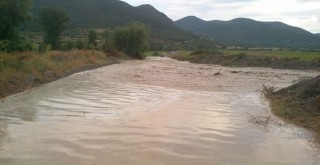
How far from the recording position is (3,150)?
762 centimetres

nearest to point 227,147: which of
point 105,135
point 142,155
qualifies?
point 142,155

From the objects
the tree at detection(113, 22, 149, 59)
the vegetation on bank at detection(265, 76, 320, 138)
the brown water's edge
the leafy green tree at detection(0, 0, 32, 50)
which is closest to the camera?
the vegetation on bank at detection(265, 76, 320, 138)

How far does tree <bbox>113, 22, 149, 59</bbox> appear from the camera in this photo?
281 feet

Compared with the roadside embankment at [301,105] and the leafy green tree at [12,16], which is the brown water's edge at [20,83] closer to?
the roadside embankment at [301,105]

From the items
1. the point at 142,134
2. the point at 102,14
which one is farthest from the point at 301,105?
the point at 102,14

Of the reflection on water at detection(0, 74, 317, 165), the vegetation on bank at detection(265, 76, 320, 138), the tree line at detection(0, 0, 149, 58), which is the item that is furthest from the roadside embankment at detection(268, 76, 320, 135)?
the tree line at detection(0, 0, 149, 58)

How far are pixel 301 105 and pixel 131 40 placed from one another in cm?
7448

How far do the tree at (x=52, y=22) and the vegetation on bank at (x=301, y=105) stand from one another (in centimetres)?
6461

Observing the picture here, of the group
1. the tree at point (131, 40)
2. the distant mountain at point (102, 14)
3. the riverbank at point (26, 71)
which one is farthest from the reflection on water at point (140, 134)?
the distant mountain at point (102, 14)

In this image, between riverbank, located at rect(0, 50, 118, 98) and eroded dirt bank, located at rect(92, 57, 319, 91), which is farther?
eroded dirt bank, located at rect(92, 57, 319, 91)

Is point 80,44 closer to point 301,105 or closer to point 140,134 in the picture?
point 301,105

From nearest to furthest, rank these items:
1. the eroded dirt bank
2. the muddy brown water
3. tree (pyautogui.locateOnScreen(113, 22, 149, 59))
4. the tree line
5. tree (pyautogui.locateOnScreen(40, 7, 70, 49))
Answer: the muddy brown water
the eroded dirt bank
the tree line
tree (pyautogui.locateOnScreen(40, 7, 70, 49))
tree (pyautogui.locateOnScreen(113, 22, 149, 59))

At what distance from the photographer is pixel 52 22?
7656 cm

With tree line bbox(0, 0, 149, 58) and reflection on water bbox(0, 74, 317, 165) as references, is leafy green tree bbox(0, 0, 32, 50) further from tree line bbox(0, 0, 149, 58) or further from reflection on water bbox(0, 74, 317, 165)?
reflection on water bbox(0, 74, 317, 165)
